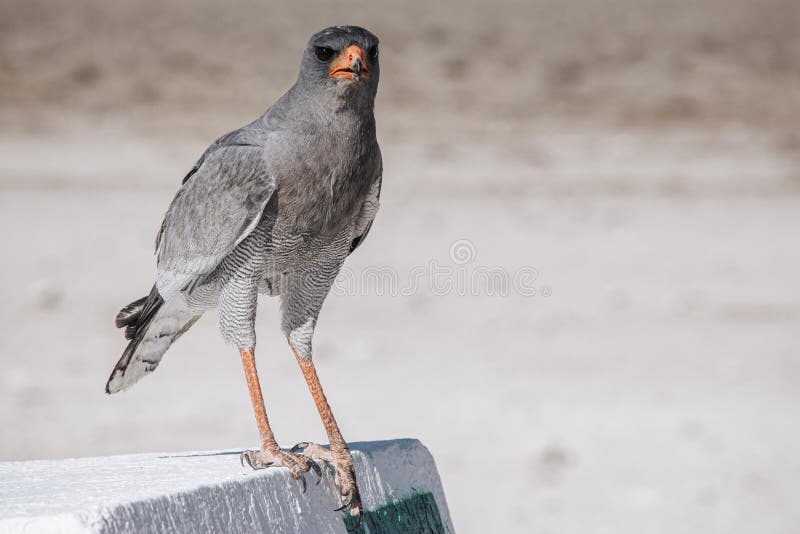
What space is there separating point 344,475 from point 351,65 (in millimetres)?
1285

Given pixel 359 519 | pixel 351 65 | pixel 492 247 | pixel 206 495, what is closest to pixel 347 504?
pixel 359 519

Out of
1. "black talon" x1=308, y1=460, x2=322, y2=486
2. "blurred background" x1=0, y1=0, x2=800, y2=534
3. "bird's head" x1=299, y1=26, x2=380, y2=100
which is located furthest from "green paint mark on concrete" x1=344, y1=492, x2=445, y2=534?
"blurred background" x1=0, y1=0, x2=800, y2=534

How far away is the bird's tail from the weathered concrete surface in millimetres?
490

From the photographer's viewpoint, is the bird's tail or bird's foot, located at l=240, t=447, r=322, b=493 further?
the bird's tail

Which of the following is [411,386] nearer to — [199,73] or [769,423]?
[769,423]

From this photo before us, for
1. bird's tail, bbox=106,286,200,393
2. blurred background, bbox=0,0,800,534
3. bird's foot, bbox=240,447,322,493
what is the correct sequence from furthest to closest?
blurred background, bbox=0,0,800,534, bird's tail, bbox=106,286,200,393, bird's foot, bbox=240,447,322,493

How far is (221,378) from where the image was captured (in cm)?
957

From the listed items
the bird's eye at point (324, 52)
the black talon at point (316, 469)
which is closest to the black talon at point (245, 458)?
the black talon at point (316, 469)

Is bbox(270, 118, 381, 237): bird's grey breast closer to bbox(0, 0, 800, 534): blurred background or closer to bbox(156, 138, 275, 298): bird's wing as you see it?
bbox(156, 138, 275, 298): bird's wing

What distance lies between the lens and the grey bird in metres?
4.05

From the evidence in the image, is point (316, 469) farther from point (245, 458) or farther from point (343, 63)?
point (343, 63)

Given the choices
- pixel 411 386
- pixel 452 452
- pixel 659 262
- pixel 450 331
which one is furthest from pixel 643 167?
pixel 452 452

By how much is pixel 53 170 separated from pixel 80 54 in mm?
6496

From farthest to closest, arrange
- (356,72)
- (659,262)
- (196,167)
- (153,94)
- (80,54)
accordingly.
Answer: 1. (80,54)
2. (153,94)
3. (659,262)
4. (196,167)
5. (356,72)
